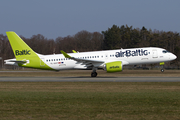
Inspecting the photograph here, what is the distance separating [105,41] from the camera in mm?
108688

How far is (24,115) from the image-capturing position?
952cm

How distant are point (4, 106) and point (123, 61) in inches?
910

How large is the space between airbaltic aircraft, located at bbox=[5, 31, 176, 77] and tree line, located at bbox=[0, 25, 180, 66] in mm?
60828

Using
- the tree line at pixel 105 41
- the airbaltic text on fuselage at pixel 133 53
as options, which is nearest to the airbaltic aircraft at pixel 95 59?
the airbaltic text on fuselage at pixel 133 53

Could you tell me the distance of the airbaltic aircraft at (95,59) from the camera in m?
32.4

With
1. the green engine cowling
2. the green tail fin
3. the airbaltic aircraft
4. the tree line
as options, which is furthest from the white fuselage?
the tree line

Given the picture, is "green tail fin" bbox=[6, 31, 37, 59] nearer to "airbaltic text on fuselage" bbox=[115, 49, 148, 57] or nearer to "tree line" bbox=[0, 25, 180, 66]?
"airbaltic text on fuselage" bbox=[115, 49, 148, 57]

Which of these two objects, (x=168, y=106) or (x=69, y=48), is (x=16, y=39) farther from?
(x=69, y=48)

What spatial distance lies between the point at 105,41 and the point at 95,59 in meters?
75.9

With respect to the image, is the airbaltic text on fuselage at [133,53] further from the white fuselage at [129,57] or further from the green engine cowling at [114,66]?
the green engine cowling at [114,66]

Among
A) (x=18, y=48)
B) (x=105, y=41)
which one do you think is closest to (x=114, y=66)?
(x=18, y=48)

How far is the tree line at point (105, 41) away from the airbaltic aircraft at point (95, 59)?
6083 cm

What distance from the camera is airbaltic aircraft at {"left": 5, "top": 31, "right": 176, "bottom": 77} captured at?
3241 centimetres

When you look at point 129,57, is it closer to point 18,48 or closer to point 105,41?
point 18,48
